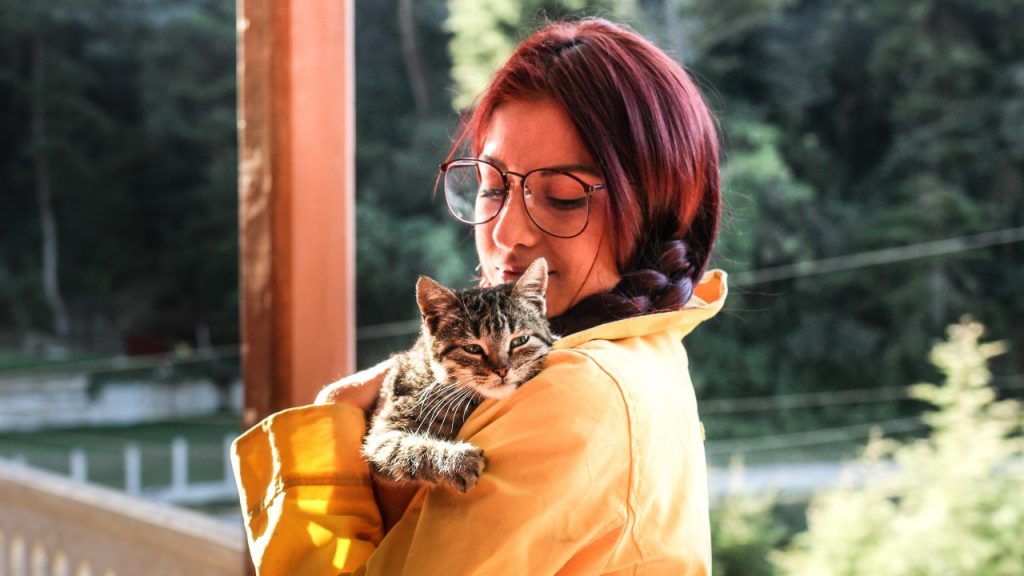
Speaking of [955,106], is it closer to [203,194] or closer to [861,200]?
[861,200]

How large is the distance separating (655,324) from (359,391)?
37 cm

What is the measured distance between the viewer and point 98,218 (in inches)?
480

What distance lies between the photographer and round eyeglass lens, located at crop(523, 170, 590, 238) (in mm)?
1003

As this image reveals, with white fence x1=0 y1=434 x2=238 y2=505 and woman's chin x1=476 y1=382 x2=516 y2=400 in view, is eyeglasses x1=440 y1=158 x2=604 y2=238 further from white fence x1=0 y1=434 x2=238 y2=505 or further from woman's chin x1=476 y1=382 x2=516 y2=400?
white fence x1=0 y1=434 x2=238 y2=505

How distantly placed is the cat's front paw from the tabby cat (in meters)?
0.09

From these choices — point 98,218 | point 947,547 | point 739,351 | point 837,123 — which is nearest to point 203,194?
point 98,218

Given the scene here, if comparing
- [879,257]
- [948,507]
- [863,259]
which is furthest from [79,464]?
[948,507]

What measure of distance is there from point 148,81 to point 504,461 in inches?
499

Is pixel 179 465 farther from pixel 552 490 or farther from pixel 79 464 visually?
pixel 552 490

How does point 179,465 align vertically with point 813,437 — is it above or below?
below

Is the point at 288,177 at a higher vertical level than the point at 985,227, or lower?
lower

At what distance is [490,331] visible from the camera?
40.9 inches

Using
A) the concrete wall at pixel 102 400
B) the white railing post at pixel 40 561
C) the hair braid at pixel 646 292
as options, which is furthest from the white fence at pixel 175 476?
the hair braid at pixel 646 292

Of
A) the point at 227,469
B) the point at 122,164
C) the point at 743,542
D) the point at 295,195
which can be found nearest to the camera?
the point at 295,195
